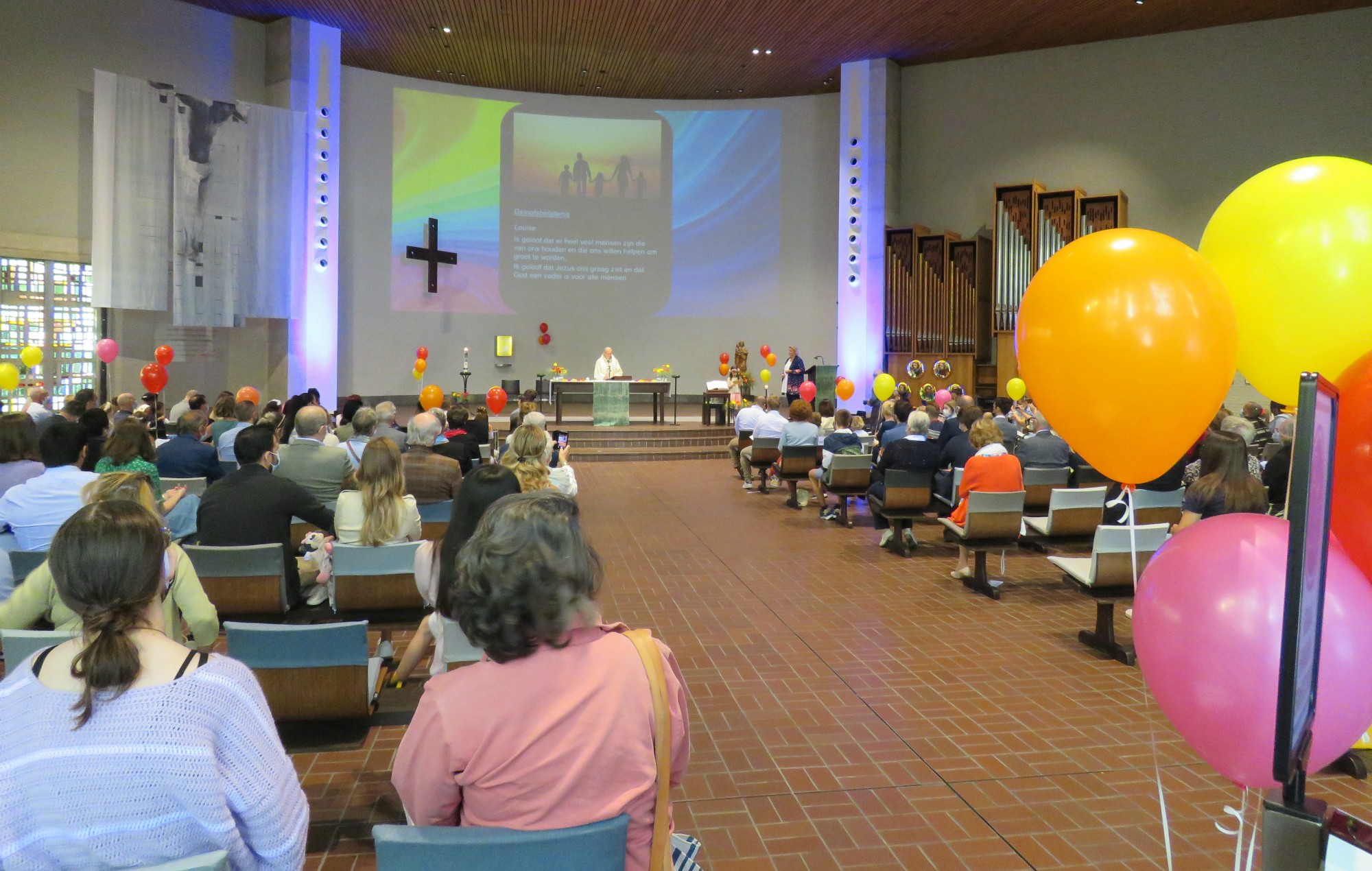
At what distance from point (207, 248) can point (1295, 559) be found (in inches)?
605

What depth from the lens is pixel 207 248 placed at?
1399cm

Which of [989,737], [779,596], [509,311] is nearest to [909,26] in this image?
[509,311]

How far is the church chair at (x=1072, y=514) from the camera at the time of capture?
6211 mm

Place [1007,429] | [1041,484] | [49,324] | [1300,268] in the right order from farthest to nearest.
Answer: [49,324] → [1007,429] → [1041,484] → [1300,268]

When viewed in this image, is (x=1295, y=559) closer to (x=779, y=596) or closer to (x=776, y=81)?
(x=779, y=596)

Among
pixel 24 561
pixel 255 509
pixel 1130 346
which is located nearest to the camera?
pixel 1130 346

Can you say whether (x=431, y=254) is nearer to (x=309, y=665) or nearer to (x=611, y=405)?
(x=611, y=405)

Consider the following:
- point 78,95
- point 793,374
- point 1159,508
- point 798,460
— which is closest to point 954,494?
point 1159,508

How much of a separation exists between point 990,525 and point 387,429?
4.07 metres

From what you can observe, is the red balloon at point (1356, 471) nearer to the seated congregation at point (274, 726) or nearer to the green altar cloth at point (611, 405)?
the seated congregation at point (274, 726)

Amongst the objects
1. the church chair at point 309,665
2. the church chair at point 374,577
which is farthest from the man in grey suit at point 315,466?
the church chair at point 309,665

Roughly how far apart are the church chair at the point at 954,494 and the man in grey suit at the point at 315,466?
4.34 meters

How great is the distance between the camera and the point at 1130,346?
8.06ft

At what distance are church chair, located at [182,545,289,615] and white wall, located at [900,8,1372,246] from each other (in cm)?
1485
